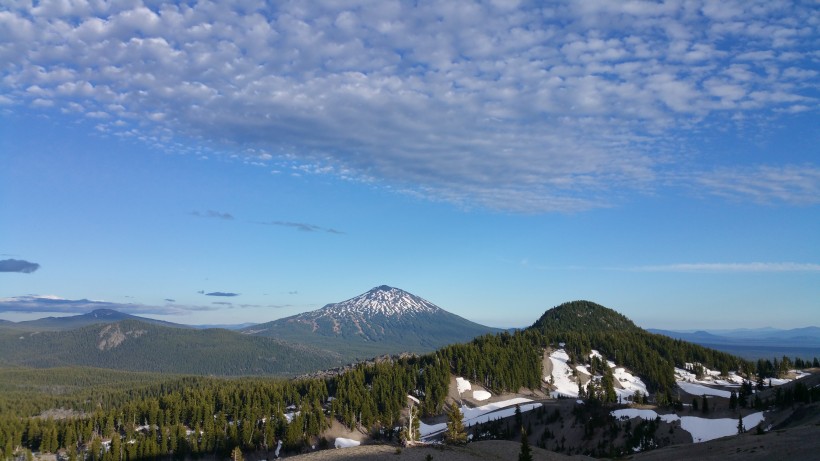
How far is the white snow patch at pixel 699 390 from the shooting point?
142m

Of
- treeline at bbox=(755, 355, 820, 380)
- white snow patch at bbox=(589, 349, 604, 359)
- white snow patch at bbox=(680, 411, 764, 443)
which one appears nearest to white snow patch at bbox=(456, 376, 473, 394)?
white snow patch at bbox=(589, 349, 604, 359)

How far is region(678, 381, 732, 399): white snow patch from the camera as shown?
14198 cm

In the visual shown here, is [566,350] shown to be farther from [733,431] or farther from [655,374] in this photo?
[733,431]

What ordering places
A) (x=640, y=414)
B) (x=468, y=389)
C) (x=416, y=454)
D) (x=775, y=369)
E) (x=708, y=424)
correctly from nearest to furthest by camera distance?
(x=416, y=454), (x=708, y=424), (x=640, y=414), (x=468, y=389), (x=775, y=369)

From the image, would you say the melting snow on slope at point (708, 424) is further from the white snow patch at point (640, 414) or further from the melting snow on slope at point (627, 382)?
the melting snow on slope at point (627, 382)

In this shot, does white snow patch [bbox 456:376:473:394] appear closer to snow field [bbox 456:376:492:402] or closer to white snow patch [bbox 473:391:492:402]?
snow field [bbox 456:376:492:402]

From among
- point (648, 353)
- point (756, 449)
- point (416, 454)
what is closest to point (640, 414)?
point (756, 449)

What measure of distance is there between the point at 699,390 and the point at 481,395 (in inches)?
2463

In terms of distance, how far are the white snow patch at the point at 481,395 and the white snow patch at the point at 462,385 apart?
2803 millimetres

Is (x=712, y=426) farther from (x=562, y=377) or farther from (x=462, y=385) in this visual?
(x=462, y=385)

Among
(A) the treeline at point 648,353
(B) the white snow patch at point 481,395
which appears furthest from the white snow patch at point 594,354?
(B) the white snow patch at point 481,395

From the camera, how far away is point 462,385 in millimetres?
152000

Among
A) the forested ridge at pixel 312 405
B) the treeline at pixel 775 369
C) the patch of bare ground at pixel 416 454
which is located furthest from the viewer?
the treeline at pixel 775 369

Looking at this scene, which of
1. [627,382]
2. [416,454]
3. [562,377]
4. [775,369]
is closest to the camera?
[416,454]
